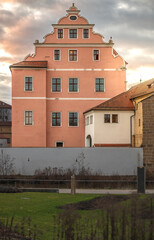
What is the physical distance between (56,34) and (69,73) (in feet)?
13.6

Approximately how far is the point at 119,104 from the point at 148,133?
8.57 meters

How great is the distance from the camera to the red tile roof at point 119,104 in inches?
1398

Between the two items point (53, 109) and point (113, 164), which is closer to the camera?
point (113, 164)

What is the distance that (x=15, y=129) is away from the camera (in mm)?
39250

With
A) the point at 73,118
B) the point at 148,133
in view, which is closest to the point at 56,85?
the point at 73,118

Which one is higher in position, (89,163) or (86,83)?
(86,83)

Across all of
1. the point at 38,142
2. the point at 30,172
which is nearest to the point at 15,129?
the point at 38,142

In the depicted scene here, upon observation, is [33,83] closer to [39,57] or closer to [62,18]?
[39,57]

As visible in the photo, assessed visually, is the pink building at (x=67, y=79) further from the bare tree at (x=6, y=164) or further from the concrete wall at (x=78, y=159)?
the bare tree at (x=6, y=164)

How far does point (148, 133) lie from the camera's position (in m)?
28.1

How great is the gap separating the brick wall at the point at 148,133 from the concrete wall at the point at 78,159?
1.98ft

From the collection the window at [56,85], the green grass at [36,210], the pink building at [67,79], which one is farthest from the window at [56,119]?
the green grass at [36,210]

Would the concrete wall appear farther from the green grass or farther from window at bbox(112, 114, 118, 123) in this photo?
the green grass

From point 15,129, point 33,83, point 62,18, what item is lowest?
point 15,129
